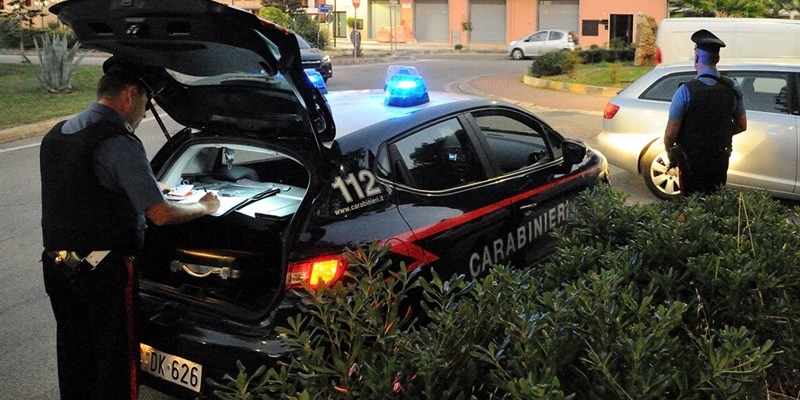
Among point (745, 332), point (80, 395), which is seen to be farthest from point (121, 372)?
point (745, 332)

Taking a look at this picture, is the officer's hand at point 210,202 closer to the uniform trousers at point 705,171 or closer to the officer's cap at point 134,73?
the officer's cap at point 134,73

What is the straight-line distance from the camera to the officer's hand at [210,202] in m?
3.50

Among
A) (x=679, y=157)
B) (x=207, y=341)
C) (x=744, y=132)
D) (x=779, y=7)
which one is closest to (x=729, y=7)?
(x=779, y=7)

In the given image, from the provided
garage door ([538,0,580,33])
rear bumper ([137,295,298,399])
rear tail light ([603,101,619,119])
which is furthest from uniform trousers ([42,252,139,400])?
garage door ([538,0,580,33])

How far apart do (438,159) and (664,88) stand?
497 cm

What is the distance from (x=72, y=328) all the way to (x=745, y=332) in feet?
8.62

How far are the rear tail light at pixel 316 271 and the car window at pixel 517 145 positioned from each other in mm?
1590

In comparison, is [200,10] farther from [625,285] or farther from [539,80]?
[539,80]

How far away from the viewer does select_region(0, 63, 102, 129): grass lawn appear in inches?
558

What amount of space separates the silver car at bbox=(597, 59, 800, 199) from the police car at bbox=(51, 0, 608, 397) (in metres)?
3.91

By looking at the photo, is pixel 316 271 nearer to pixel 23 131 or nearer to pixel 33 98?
pixel 23 131

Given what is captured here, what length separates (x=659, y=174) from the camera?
814 cm

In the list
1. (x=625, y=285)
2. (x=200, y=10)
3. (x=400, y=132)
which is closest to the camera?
(x=625, y=285)

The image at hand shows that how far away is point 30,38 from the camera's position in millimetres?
34969
